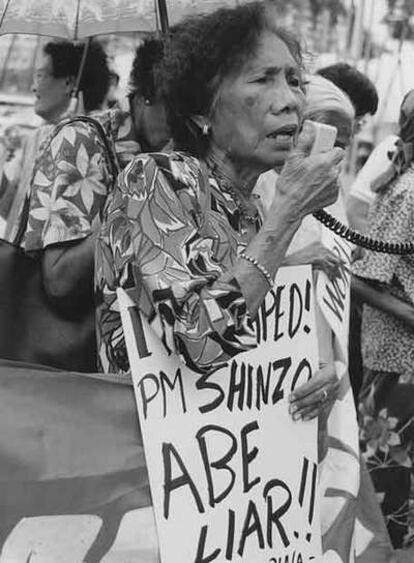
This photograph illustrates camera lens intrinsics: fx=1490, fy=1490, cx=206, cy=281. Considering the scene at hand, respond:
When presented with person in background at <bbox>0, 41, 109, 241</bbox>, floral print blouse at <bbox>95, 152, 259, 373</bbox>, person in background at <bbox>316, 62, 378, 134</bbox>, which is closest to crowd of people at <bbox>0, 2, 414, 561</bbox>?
floral print blouse at <bbox>95, 152, 259, 373</bbox>

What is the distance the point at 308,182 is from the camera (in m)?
2.95

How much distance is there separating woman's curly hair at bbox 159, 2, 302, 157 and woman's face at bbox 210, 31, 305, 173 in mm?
26

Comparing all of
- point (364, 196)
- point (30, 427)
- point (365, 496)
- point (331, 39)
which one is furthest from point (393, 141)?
point (331, 39)

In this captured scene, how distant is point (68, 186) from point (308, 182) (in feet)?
2.84

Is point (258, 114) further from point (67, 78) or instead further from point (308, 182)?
point (67, 78)

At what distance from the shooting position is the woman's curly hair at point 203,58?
3131 millimetres

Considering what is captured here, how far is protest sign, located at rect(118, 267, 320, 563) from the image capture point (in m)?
2.93

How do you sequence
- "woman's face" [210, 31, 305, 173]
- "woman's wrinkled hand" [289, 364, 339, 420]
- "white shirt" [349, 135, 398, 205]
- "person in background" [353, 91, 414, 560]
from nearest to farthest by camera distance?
"woman's face" [210, 31, 305, 173]
"woman's wrinkled hand" [289, 364, 339, 420]
"person in background" [353, 91, 414, 560]
"white shirt" [349, 135, 398, 205]

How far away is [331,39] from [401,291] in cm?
766

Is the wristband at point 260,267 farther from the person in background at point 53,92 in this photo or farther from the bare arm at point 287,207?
the person in background at point 53,92

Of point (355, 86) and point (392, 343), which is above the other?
point (355, 86)

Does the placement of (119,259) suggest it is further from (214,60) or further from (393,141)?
(393,141)

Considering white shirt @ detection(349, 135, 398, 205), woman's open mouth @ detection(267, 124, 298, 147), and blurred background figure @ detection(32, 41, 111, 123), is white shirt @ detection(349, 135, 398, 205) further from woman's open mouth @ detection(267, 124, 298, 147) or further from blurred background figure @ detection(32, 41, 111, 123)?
woman's open mouth @ detection(267, 124, 298, 147)

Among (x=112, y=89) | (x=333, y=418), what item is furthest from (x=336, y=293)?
(x=112, y=89)
